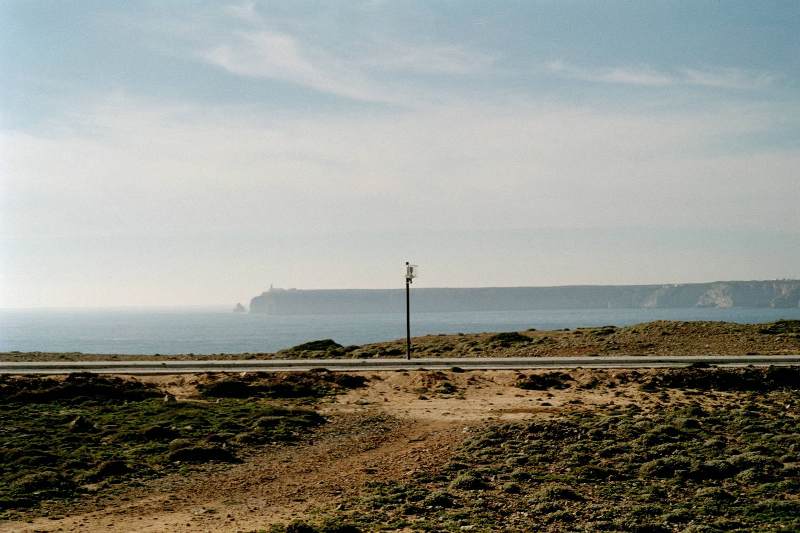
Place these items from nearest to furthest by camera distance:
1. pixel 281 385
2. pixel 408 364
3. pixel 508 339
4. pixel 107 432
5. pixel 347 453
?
pixel 347 453, pixel 107 432, pixel 281 385, pixel 408 364, pixel 508 339

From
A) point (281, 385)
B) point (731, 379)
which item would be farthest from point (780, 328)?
point (281, 385)

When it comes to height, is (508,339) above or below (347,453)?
above

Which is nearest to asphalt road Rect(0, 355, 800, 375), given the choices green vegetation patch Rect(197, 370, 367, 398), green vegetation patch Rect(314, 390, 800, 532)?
green vegetation patch Rect(197, 370, 367, 398)

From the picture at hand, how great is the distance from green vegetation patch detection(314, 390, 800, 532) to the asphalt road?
1075 cm

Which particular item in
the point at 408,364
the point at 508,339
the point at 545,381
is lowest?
the point at 545,381

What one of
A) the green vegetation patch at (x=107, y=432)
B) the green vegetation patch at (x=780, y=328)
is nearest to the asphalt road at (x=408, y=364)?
the green vegetation patch at (x=107, y=432)

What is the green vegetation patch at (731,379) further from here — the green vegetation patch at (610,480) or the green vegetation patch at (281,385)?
the green vegetation patch at (281,385)

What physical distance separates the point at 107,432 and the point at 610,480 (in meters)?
15.2

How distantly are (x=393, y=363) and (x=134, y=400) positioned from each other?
13019 mm

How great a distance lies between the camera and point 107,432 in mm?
22875

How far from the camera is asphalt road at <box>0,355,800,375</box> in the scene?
3459 cm

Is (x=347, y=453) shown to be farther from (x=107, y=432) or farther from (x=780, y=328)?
(x=780, y=328)

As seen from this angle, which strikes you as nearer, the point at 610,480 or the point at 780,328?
the point at 610,480

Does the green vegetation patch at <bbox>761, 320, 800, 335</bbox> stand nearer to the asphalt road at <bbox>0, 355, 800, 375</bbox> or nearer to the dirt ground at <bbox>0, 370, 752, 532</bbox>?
the asphalt road at <bbox>0, 355, 800, 375</bbox>
